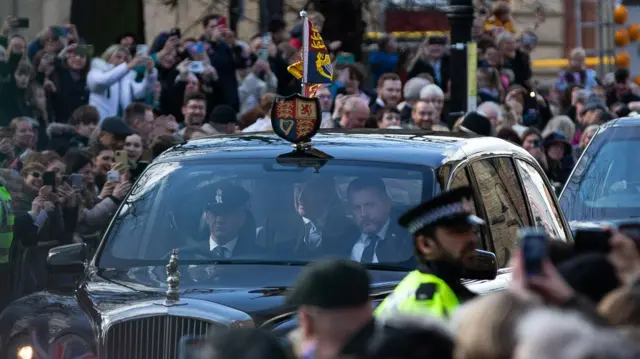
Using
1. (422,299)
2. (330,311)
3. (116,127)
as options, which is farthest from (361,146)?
(116,127)

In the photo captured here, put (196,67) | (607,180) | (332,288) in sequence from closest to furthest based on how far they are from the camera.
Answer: (332,288) → (607,180) → (196,67)

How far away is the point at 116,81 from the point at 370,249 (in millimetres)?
8405

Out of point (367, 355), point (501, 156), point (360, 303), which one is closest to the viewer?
point (367, 355)

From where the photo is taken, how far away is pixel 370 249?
7430 mm

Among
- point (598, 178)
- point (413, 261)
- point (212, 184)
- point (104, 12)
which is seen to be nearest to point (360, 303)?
point (413, 261)

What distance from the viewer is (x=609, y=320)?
3801mm

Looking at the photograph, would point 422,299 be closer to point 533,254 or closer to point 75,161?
point 533,254

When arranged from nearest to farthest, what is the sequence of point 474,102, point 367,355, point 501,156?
point 367,355, point 501,156, point 474,102

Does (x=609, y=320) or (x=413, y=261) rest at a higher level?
(x=609, y=320)

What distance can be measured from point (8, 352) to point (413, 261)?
6.27ft

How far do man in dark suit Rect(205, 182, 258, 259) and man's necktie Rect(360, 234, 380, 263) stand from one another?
19.7 inches

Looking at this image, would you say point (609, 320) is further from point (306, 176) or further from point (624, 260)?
point (306, 176)

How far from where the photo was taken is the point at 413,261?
7332 millimetres

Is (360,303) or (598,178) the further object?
(598,178)
